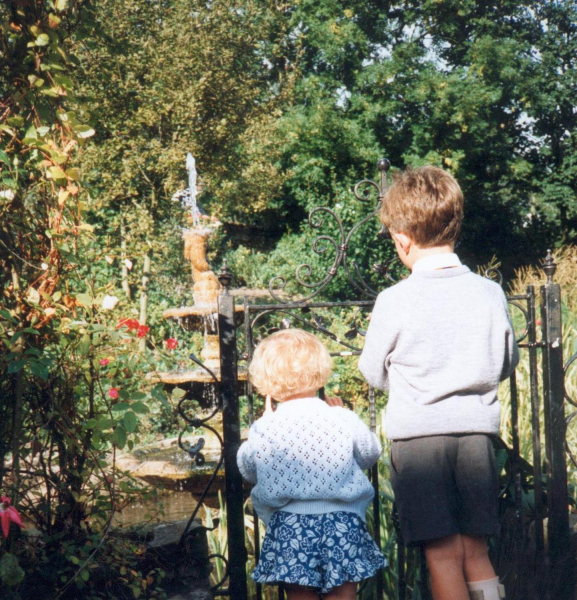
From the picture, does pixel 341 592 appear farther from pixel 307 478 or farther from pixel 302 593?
pixel 307 478

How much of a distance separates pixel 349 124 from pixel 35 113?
34.7 ft

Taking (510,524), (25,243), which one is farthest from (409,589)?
(25,243)

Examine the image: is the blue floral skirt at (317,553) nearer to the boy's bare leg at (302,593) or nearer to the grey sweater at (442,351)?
the boy's bare leg at (302,593)

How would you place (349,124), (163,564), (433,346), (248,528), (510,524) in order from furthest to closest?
(349,124) < (248,528) < (510,524) < (163,564) < (433,346)

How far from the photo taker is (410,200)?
5.99 ft

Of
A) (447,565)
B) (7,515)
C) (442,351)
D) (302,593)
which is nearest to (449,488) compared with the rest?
(447,565)

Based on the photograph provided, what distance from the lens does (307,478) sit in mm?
1797

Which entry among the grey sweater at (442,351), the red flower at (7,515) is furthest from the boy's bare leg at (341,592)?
the red flower at (7,515)

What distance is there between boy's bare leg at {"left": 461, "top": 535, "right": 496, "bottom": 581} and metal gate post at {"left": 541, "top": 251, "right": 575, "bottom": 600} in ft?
2.47

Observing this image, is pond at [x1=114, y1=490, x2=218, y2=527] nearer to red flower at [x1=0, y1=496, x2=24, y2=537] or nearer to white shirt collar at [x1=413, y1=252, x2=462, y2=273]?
red flower at [x1=0, y1=496, x2=24, y2=537]

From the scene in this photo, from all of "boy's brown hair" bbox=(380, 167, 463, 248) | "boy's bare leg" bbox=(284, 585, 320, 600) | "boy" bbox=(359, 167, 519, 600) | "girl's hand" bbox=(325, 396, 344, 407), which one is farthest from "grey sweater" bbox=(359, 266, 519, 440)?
"boy's bare leg" bbox=(284, 585, 320, 600)

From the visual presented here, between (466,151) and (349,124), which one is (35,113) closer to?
(349,124)

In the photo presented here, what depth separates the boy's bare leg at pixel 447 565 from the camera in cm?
169

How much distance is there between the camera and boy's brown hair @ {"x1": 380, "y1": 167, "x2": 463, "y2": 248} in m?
1.81
